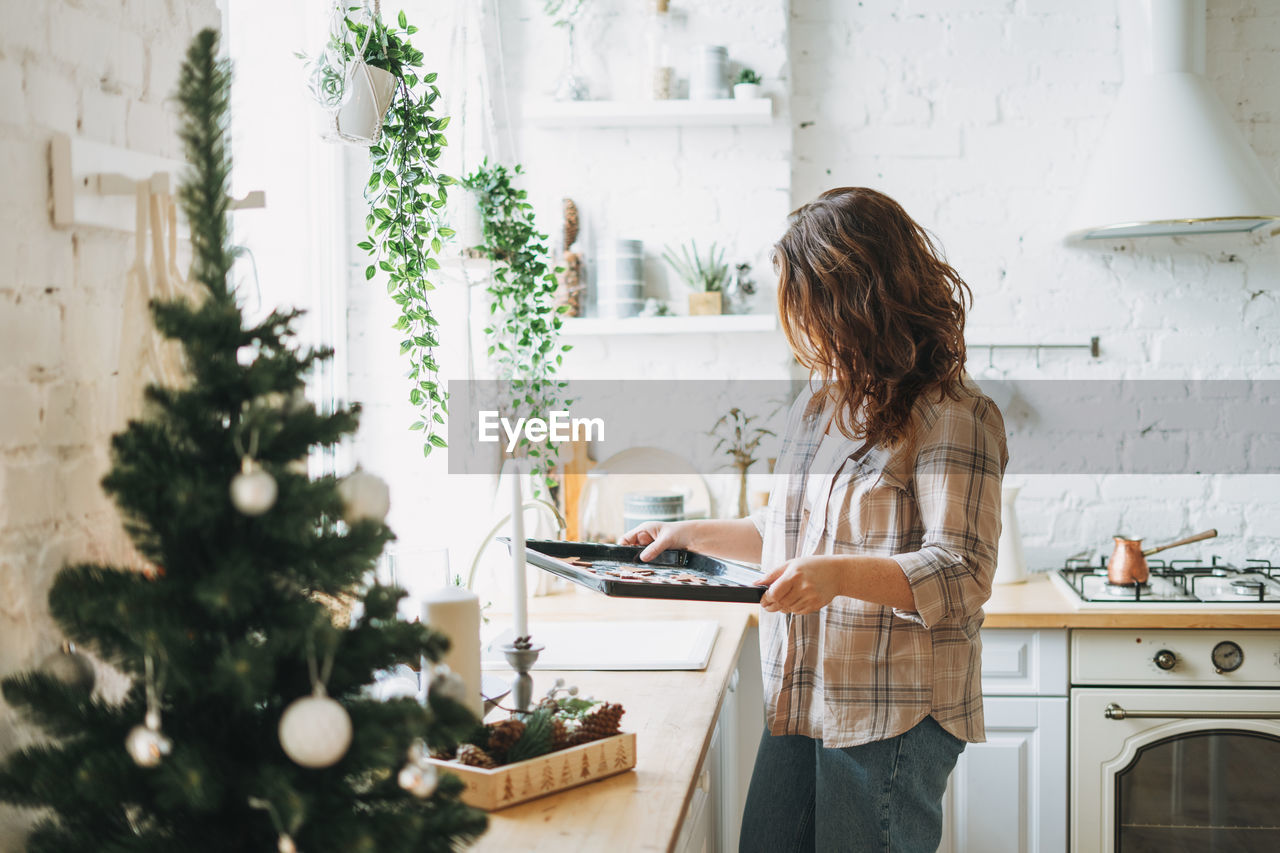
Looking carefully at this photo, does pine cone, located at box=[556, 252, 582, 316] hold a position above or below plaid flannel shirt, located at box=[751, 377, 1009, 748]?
above

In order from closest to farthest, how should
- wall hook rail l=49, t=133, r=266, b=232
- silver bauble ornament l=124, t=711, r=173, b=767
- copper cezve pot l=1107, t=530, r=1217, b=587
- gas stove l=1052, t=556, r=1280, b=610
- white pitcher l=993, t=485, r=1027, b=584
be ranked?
silver bauble ornament l=124, t=711, r=173, b=767 → wall hook rail l=49, t=133, r=266, b=232 → gas stove l=1052, t=556, r=1280, b=610 → copper cezve pot l=1107, t=530, r=1217, b=587 → white pitcher l=993, t=485, r=1027, b=584

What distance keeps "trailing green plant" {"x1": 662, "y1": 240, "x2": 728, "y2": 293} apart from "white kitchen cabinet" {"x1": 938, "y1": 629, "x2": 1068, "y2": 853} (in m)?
1.11

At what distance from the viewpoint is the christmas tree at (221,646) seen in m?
0.79

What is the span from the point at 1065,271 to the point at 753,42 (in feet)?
3.52

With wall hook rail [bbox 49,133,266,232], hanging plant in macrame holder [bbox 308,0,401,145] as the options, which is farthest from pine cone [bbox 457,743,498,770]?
hanging plant in macrame holder [bbox 308,0,401,145]

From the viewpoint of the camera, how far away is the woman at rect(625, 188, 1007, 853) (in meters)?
1.47

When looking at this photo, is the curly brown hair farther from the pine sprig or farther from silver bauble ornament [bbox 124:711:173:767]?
silver bauble ornament [bbox 124:711:173:767]

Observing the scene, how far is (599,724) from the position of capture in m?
1.34

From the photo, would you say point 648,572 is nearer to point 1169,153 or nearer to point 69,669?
point 69,669

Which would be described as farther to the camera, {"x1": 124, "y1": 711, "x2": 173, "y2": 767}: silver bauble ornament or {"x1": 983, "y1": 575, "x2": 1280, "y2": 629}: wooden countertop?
{"x1": 983, "y1": 575, "x2": 1280, "y2": 629}: wooden countertop

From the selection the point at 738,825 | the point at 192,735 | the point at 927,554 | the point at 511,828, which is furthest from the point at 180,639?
the point at 738,825

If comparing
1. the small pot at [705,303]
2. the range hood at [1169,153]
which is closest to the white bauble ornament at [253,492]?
the small pot at [705,303]

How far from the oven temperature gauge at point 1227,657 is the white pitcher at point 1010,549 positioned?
49cm

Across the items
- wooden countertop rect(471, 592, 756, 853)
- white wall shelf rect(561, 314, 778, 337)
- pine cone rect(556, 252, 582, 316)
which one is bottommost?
wooden countertop rect(471, 592, 756, 853)
